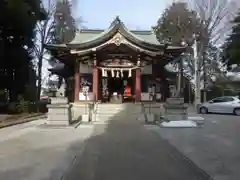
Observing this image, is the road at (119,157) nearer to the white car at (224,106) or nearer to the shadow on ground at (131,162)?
the shadow on ground at (131,162)

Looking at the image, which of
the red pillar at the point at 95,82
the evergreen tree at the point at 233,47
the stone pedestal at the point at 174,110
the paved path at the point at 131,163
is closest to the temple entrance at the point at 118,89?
the red pillar at the point at 95,82

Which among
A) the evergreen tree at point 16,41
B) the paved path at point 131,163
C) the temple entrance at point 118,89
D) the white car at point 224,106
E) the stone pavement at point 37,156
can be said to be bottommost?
the paved path at point 131,163

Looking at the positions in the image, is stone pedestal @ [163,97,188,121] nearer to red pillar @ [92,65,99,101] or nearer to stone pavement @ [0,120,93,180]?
stone pavement @ [0,120,93,180]

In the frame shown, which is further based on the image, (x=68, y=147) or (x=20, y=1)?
(x=20, y=1)

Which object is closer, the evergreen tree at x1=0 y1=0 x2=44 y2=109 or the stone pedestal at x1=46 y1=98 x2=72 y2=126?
the stone pedestal at x1=46 y1=98 x2=72 y2=126

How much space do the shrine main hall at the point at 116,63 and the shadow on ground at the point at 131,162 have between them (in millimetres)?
14074

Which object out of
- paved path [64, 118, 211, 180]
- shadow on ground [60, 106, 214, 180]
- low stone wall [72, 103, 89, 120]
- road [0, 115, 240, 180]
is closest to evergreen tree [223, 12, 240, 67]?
low stone wall [72, 103, 89, 120]

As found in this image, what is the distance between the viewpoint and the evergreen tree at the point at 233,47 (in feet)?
120

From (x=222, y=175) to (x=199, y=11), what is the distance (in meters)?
39.5

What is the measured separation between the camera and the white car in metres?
31.0

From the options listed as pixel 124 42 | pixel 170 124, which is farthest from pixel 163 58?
pixel 170 124

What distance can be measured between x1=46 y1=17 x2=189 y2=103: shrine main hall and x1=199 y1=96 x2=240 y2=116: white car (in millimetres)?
5139

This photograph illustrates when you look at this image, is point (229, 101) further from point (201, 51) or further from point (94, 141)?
point (94, 141)

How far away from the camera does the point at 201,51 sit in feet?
147
